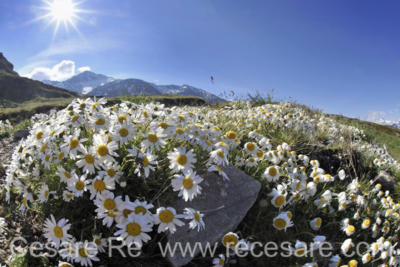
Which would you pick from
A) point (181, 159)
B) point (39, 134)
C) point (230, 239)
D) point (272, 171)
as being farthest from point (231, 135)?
point (39, 134)

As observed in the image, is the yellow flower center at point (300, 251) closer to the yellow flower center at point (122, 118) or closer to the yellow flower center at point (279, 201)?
the yellow flower center at point (279, 201)

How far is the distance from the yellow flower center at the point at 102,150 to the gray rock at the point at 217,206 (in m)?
0.95

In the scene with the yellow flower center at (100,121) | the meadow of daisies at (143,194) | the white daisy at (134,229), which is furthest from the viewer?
the yellow flower center at (100,121)

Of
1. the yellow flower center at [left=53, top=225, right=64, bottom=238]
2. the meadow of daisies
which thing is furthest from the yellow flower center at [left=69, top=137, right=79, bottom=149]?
the yellow flower center at [left=53, top=225, right=64, bottom=238]

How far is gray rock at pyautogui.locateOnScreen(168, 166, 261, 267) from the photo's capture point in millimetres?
2236

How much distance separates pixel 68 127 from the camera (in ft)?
8.34

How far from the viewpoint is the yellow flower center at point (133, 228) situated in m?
1.79

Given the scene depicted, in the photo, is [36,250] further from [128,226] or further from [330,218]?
[330,218]

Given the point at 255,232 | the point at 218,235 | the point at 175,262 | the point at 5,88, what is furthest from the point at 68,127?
the point at 5,88

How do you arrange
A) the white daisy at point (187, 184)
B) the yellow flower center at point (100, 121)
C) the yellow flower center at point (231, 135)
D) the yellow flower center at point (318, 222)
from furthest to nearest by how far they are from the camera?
the yellow flower center at point (231, 135) → the yellow flower center at point (318, 222) → the yellow flower center at point (100, 121) → the white daisy at point (187, 184)

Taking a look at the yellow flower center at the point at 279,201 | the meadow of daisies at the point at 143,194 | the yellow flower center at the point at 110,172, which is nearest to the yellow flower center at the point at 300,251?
the meadow of daisies at the point at 143,194

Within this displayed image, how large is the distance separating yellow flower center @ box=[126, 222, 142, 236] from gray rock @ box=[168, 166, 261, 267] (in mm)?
516

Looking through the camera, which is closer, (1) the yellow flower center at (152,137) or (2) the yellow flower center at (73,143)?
(2) the yellow flower center at (73,143)

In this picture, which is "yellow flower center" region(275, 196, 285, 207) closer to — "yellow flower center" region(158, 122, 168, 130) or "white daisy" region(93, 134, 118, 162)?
"yellow flower center" region(158, 122, 168, 130)
